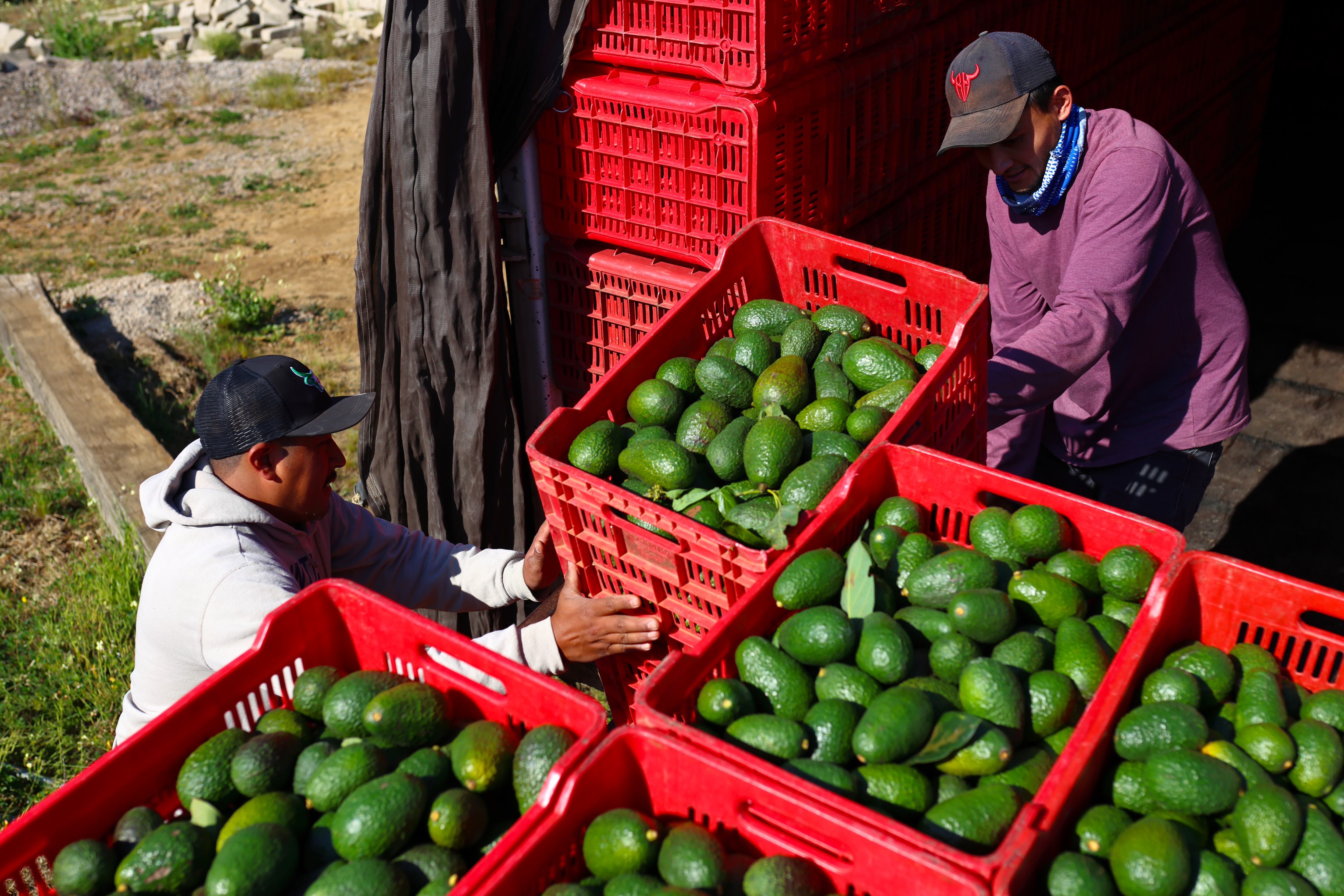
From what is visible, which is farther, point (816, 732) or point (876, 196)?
point (876, 196)

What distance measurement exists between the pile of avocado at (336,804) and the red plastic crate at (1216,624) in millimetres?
968

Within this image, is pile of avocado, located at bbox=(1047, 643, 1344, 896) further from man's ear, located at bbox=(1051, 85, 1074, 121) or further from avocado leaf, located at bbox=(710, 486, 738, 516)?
man's ear, located at bbox=(1051, 85, 1074, 121)


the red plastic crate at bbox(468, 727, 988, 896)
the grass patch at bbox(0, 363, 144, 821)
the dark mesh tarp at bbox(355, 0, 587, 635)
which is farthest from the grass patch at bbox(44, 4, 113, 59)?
the red plastic crate at bbox(468, 727, 988, 896)

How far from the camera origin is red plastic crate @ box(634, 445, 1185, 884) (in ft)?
5.26

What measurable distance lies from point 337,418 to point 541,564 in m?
0.70

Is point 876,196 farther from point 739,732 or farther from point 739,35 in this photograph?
point 739,732

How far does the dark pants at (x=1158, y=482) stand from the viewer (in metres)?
3.32

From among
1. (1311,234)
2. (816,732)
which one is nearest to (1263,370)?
(1311,234)

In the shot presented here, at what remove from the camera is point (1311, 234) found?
7266 mm

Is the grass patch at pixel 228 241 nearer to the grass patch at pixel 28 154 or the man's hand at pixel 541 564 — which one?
the grass patch at pixel 28 154

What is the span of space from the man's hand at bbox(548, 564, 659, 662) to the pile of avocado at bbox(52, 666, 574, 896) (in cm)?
57

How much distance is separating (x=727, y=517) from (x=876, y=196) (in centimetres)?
190

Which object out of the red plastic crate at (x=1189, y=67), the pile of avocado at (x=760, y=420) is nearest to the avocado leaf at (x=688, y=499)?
the pile of avocado at (x=760, y=420)

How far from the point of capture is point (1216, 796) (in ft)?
5.64
